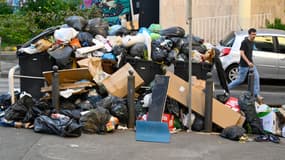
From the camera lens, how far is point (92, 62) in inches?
380

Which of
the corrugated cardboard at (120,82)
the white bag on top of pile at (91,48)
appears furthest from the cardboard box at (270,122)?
the white bag on top of pile at (91,48)

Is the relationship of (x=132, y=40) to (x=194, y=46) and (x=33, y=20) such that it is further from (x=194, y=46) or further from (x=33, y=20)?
(x=33, y=20)

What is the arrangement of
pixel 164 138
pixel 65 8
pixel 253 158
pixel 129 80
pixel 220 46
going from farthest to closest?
pixel 65 8 < pixel 220 46 < pixel 129 80 < pixel 164 138 < pixel 253 158

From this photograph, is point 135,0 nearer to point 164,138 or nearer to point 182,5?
point 182,5

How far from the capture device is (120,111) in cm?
895

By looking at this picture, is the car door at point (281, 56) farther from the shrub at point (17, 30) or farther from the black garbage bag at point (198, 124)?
the shrub at point (17, 30)

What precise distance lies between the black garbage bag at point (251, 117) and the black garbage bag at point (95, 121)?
2355 millimetres

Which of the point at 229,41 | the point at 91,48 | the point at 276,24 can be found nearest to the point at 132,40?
the point at 91,48

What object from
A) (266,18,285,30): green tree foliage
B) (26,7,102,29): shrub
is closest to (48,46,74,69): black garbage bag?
(266,18,285,30): green tree foliage

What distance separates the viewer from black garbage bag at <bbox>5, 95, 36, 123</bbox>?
347 inches

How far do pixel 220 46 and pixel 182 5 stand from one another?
649cm

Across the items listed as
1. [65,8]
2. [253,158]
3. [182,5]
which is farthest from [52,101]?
[65,8]

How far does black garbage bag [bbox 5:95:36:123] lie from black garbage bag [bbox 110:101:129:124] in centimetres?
133

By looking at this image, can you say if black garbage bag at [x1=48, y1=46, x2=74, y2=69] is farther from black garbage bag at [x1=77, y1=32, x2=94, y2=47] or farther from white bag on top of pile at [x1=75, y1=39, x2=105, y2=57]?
black garbage bag at [x1=77, y1=32, x2=94, y2=47]
